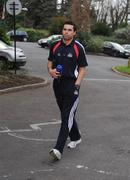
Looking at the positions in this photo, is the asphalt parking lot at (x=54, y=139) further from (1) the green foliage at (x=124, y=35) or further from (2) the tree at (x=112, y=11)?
(2) the tree at (x=112, y=11)

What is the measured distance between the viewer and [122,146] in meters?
7.94

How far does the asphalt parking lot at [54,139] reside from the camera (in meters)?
6.42

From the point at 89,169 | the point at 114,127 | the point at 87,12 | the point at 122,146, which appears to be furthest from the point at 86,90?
the point at 87,12

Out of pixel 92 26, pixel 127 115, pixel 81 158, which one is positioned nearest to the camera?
pixel 81 158

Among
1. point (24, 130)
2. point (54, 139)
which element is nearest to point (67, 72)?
point (54, 139)

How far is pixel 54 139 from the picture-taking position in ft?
27.3

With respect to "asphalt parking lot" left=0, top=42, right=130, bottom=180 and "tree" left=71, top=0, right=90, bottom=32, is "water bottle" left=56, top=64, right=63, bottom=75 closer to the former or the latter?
"asphalt parking lot" left=0, top=42, right=130, bottom=180

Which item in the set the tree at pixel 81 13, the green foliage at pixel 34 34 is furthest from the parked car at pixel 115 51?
the green foliage at pixel 34 34

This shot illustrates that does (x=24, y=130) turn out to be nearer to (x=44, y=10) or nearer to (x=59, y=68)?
(x=59, y=68)

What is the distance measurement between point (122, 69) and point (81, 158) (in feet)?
70.0

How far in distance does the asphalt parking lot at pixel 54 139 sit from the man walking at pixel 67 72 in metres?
0.47

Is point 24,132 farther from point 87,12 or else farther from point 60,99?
point 87,12

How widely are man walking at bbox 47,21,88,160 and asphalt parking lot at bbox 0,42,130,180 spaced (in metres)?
0.47

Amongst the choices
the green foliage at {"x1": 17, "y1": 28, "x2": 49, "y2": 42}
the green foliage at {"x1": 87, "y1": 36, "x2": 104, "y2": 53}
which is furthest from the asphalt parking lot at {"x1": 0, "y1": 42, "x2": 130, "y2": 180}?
the green foliage at {"x1": 17, "y1": 28, "x2": 49, "y2": 42}
